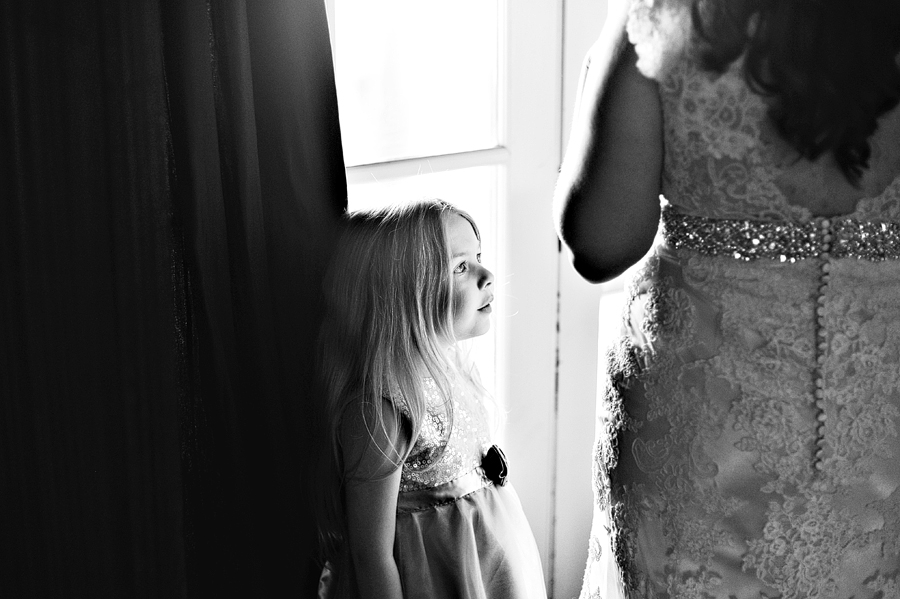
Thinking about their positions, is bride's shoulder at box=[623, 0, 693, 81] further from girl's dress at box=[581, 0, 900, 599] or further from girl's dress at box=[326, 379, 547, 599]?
girl's dress at box=[326, 379, 547, 599]

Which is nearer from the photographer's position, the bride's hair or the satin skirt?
the bride's hair

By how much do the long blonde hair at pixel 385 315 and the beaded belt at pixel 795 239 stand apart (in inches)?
16.0

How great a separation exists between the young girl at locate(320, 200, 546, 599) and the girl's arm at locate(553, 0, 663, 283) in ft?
0.82

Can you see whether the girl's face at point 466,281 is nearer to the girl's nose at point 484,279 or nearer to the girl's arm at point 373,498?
the girl's nose at point 484,279

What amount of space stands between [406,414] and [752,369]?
19.2 inches

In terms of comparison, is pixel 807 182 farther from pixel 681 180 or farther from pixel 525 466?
pixel 525 466

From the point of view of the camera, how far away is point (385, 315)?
55.0 inches

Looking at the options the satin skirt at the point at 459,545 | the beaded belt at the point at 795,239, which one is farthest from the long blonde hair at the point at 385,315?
the beaded belt at the point at 795,239

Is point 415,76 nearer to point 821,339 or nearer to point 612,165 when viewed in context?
point 612,165

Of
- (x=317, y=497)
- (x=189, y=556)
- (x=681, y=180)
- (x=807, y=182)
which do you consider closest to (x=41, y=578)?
(x=189, y=556)

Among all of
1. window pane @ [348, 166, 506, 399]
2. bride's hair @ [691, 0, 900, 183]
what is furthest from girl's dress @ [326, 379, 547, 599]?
bride's hair @ [691, 0, 900, 183]

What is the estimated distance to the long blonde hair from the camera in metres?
1.39

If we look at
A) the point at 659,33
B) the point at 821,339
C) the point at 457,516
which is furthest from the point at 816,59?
the point at 457,516

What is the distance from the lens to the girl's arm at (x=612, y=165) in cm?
113
